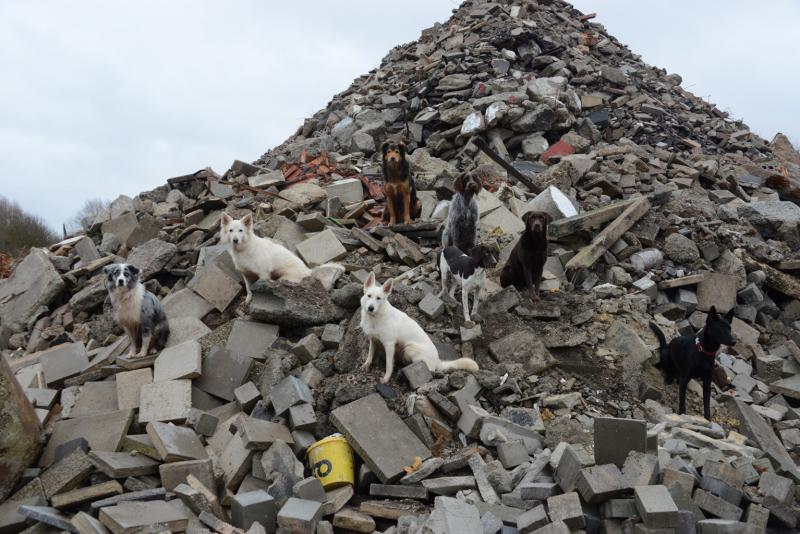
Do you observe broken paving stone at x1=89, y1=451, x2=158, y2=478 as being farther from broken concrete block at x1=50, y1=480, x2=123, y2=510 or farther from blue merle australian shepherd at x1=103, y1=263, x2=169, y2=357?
blue merle australian shepherd at x1=103, y1=263, x2=169, y2=357

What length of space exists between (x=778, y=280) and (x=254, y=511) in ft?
31.1

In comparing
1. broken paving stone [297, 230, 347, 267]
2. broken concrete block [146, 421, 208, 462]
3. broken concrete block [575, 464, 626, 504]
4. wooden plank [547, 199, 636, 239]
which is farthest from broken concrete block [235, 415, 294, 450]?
wooden plank [547, 199, 636, 239]

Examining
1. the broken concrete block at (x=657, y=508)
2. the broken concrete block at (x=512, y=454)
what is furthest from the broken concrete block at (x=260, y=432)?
the broken concrete block at (x=657, y=508)

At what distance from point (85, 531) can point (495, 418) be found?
3.65 metres

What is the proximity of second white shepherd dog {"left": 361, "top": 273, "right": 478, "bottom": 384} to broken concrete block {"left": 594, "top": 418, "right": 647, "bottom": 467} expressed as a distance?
1998mm

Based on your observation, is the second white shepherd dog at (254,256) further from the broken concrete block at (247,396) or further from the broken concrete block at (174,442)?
the broken concrete block at (174,442)

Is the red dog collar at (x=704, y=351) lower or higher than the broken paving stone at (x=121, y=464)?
higher

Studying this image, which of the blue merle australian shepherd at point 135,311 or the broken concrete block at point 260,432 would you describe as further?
the blue merle australian shepherd at point 135,311

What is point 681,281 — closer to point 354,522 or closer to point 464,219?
point 464,219

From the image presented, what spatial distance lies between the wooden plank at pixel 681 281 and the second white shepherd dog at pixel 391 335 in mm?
4162

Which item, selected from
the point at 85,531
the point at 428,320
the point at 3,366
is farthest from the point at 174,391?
the point at 428,320

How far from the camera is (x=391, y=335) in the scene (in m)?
6.68

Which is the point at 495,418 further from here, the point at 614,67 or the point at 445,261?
the point at 614,67

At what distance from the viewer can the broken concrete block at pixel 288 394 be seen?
20.8ft
